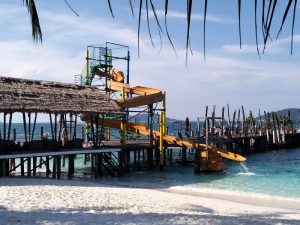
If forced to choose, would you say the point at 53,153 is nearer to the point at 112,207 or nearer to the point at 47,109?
the point at 47,109

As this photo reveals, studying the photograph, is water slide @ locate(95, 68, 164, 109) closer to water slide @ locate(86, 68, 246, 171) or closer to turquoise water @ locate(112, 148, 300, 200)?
water slide @ locate(86, 68, 246, 171)

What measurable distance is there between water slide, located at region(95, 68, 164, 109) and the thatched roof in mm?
1413

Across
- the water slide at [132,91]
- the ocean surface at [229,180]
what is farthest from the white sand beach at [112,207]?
the water slide at [132,91]

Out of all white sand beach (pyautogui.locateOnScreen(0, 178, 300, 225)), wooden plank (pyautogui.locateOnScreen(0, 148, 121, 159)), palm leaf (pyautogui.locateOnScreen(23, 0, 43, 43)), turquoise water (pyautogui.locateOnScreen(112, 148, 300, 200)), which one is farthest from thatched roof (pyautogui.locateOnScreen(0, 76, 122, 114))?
palm leaf (pyautogui.locateOnScreen(23, 0, 43, 43))

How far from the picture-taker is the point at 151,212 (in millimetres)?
11328

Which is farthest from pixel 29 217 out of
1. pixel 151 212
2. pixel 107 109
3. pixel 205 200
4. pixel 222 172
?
pixel 222 172

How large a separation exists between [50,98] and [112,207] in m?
9.40

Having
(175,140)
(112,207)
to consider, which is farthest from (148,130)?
(112,207)

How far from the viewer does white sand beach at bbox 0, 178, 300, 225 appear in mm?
9805

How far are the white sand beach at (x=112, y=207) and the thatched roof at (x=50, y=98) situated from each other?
3.50 meters

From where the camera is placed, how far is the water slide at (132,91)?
2402cm

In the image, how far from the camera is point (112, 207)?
1214 centimetres

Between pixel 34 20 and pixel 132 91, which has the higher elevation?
pixel 132 91

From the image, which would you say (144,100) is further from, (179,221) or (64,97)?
(179,221)
